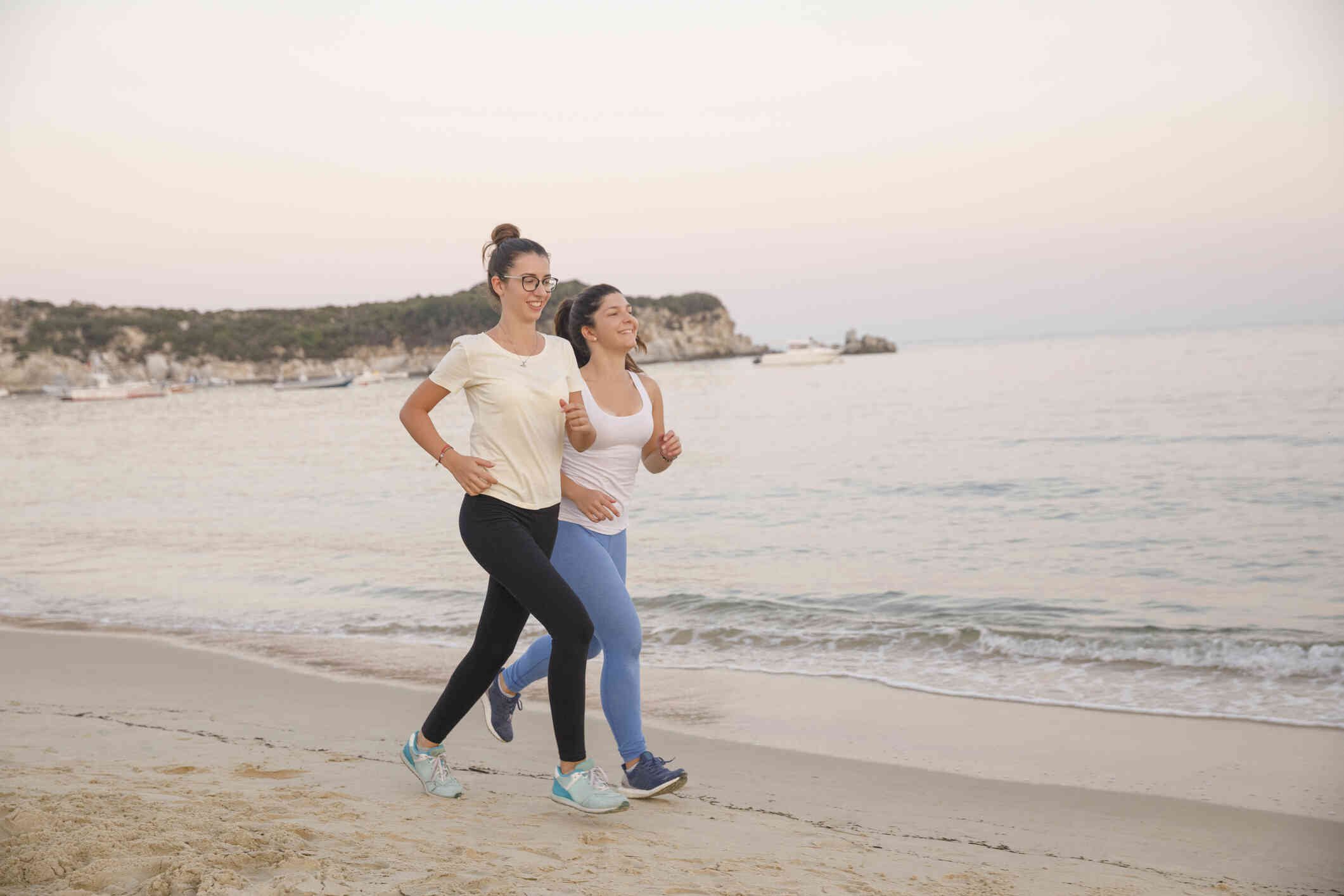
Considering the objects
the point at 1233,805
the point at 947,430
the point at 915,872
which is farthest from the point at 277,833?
the point at 947,430

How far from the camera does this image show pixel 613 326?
3.80m

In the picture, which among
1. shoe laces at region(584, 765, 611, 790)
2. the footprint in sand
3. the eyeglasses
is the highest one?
the eyeglasses

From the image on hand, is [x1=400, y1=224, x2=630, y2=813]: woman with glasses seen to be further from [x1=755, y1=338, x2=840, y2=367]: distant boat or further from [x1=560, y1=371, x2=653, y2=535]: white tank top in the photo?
[x1=755, y1=338, x2=840, y2=367]: distant boat

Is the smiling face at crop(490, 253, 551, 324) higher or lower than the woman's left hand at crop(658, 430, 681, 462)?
higher

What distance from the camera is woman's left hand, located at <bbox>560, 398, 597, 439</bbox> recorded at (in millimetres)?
3469

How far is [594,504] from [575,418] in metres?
0.35

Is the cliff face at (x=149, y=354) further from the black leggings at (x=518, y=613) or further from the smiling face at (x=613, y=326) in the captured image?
the black leggings at (x=518, y=613)

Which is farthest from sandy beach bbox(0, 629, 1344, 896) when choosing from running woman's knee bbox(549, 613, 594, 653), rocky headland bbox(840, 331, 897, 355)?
rocky headland bbox(840, 331, 897, 355)

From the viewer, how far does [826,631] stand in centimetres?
785

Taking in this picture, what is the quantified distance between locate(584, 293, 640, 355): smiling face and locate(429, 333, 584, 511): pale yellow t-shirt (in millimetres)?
417

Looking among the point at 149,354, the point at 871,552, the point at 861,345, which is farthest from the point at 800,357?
the point at 871,552

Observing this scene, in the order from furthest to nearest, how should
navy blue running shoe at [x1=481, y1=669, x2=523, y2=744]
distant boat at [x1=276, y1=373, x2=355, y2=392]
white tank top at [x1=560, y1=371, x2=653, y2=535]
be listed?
distant boat at [x1=276, y1=373, x2=355, y2=392]
navy blue running shoe at [x1=481, y1=669, x2=523, y2=744]
white tank top at [x1=560, y1=371, x2=653, y2=535]

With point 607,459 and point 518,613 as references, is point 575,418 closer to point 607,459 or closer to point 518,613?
point 607,459

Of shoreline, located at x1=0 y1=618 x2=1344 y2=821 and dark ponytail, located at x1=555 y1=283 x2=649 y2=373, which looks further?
shoreline, located at x1=0 y1=618 x2=1344 y2=821
